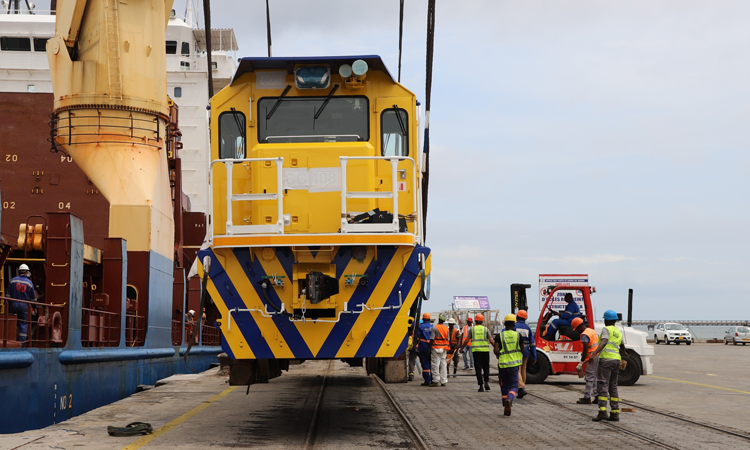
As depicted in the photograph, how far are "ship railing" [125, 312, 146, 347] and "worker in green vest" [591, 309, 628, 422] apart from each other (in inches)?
387

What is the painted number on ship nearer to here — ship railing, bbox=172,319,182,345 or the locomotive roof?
the locomotive roof

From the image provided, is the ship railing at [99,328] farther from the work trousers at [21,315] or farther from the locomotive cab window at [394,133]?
the locomotive cab window at [394,133]

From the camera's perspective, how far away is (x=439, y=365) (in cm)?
Answer: 1769

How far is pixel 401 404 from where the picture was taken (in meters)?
13.3

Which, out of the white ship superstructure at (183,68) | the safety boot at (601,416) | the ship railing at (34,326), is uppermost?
the white ship superstructure at (183,68)

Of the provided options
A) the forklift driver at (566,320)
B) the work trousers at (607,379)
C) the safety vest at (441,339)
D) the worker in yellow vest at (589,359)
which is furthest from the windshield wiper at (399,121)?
the forklift driver at (566,320)

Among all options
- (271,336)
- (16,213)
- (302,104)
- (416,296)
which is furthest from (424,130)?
(16,213)

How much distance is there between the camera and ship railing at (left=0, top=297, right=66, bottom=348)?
10159mm

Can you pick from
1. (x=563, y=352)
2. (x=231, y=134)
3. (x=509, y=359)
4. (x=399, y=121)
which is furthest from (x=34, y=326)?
(x=563, y=352)

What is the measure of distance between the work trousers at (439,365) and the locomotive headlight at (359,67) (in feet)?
31.6

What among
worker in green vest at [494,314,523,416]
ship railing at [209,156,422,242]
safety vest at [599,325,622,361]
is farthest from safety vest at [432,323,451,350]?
ship railing at [209,156,422,242]

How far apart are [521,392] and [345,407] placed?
A: 11.7 ft

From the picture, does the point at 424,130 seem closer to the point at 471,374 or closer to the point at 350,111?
the point at 350,111

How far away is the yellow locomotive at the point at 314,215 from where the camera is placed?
849 cm
